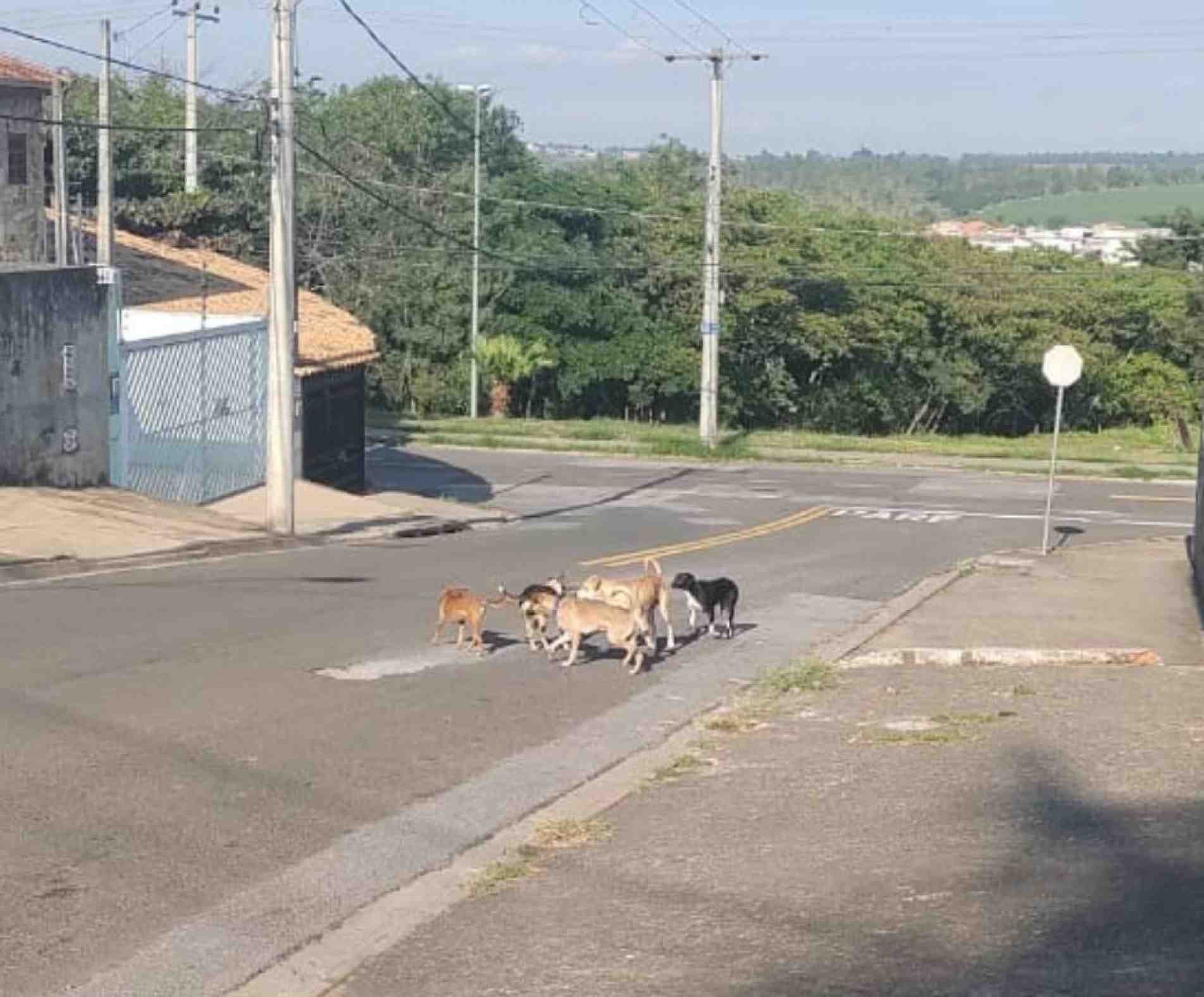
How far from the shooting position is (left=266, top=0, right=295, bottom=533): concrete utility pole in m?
25.8

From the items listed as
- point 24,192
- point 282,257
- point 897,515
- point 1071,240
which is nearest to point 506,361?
point 24,192

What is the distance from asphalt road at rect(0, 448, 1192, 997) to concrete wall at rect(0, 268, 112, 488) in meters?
3.84

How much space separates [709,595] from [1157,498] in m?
28.7

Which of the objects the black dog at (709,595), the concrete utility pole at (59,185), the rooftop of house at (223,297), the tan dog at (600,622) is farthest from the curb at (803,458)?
the tan dog at (600,622)

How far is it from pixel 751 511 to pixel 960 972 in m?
31.2

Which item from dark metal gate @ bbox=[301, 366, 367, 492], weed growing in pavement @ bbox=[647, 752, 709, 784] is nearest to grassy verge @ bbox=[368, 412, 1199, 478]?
dark metal gate @ bbox=[301, 366, 367, 492]

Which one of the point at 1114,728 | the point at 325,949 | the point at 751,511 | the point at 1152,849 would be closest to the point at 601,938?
the point at 325,949

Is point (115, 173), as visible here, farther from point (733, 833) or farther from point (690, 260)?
point (733, 833)

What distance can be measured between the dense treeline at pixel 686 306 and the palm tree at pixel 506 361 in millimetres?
89

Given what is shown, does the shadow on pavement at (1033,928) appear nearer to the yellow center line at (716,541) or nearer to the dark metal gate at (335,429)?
the yellow center line at (716,541)

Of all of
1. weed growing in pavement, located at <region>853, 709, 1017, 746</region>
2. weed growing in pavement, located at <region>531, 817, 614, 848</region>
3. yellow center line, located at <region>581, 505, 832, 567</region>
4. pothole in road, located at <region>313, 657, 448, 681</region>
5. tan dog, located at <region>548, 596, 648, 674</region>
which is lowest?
yellow center line, located at <region>581, 505, 832, 567</region>

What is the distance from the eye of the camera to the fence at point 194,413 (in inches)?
1181

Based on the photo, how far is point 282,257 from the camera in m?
26.2

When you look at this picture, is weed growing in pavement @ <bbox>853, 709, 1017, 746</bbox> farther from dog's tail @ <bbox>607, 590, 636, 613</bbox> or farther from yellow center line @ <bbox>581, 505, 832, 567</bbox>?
yellow center line @ <bbox>581, 505, 832, 567</bbox>
